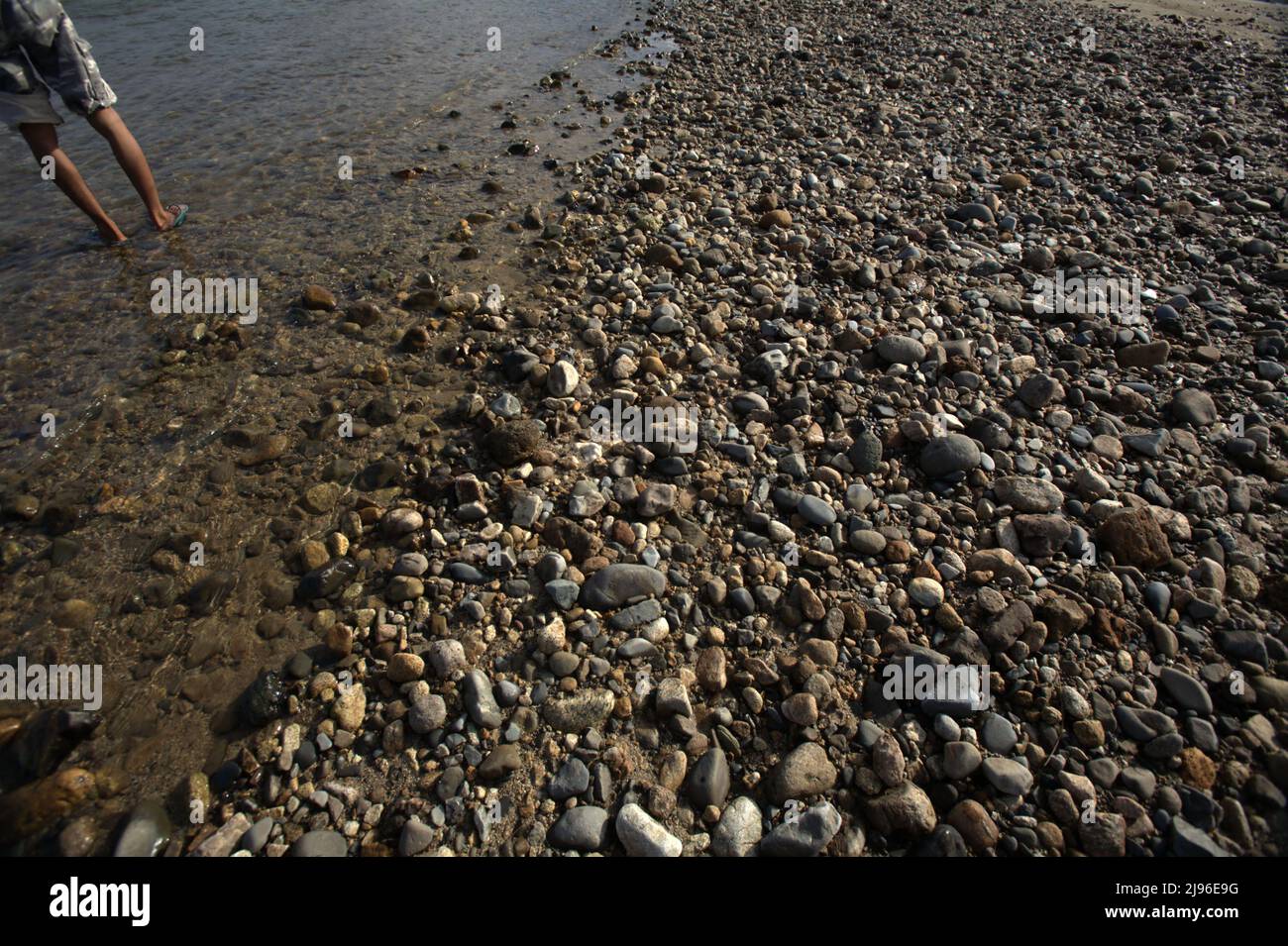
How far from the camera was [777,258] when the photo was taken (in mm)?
7078

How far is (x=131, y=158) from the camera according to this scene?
275 inches

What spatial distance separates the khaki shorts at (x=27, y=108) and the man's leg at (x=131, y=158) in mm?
341

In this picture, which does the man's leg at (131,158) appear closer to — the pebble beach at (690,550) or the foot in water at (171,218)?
the foot in water at (171,218)

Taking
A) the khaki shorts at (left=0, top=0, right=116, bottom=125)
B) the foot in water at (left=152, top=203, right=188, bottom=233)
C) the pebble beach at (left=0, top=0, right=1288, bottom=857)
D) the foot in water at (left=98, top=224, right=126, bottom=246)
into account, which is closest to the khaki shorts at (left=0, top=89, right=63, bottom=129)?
the khaki shorts at (left=0, top=0, right=116, bottom=125)

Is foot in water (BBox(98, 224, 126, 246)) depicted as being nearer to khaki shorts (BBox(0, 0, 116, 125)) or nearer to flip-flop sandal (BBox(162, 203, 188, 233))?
flip-flop sandal (BBox(162, 203, 188, 233))

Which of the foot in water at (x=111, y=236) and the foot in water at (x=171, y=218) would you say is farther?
the foot in water at (x=171, y=218)

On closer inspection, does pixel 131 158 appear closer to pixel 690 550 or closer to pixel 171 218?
pixel 171 218

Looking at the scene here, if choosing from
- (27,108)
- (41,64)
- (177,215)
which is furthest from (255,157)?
(27,108)

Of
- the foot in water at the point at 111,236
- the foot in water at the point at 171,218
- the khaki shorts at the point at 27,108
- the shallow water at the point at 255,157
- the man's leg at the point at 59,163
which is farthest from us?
the foot in water at the point at 171,218

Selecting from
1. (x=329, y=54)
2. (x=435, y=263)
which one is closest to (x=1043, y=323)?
(x=435, y=263)

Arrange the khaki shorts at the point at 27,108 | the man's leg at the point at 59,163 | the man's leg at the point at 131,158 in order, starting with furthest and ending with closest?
the man's leg at the point at 131,158, the man's leg at the point at 59,163, the khaki shorts at the point at 27,108

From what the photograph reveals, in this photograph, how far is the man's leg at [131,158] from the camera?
22.2ft

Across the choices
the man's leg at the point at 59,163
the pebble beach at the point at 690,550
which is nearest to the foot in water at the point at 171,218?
the man's leg at the point at 59,163

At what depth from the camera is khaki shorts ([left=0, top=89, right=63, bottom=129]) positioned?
633 cm
